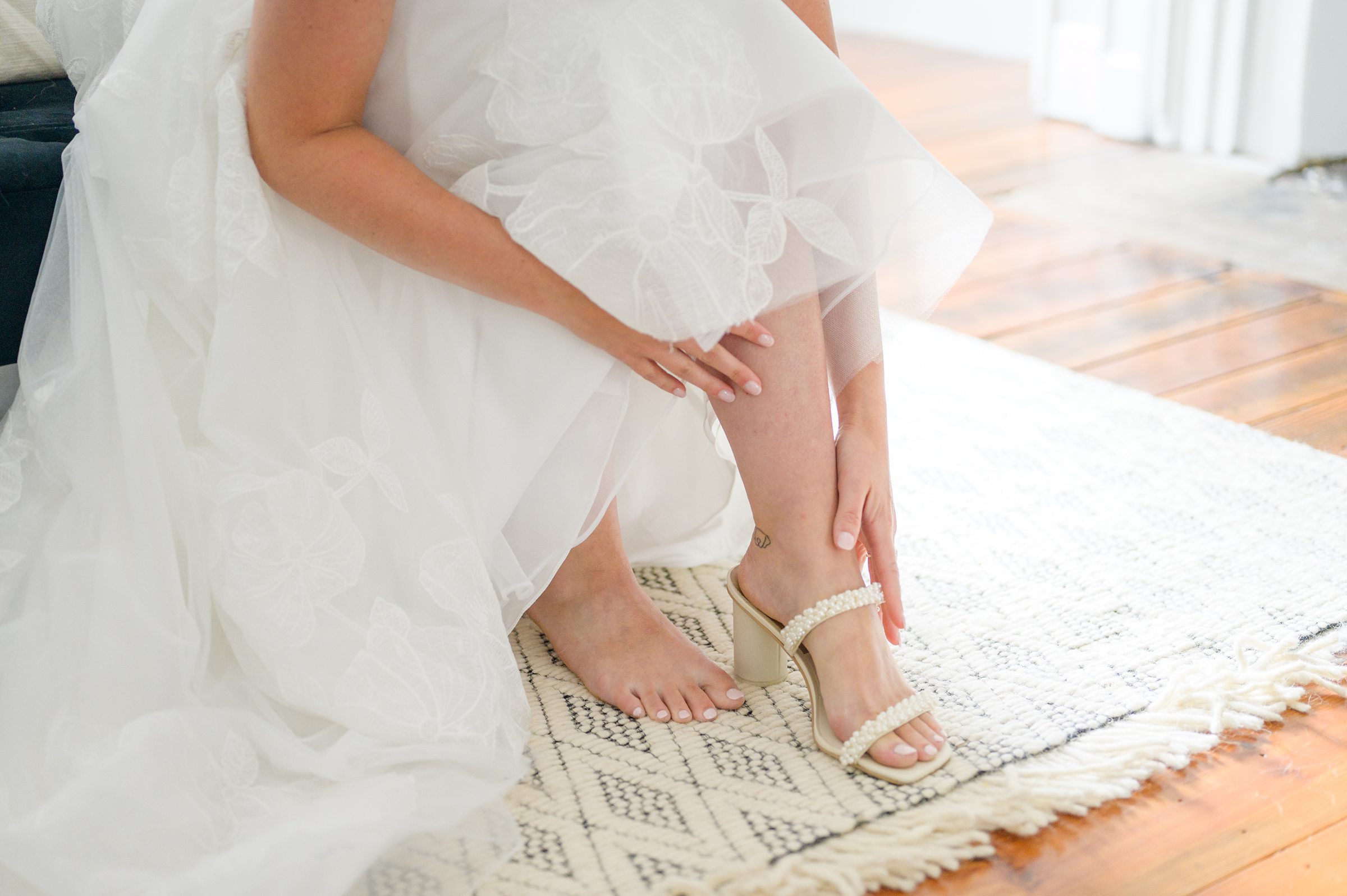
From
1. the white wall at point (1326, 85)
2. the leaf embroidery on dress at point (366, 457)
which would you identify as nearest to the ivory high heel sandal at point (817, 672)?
the leaf embroidery on dress at point (366, 457)

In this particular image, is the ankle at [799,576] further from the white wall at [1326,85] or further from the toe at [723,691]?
the white wall at [1326,85]

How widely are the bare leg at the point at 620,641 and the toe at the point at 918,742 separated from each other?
0.14 m

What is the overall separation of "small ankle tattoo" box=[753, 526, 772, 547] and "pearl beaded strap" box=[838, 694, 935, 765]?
0.15m

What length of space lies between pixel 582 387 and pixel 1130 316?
3.89ft

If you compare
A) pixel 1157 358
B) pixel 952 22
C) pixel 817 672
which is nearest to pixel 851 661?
pixel 817 672

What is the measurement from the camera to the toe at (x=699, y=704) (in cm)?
96

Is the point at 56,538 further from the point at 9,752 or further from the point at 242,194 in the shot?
Answer: the point at 242,194

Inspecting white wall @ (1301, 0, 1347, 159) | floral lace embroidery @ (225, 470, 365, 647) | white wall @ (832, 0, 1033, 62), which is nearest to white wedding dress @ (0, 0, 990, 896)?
floral lace embroidery @ (225, 470, 365, 647)

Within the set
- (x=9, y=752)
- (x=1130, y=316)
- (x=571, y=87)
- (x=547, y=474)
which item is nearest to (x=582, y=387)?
(x=547, y=474)

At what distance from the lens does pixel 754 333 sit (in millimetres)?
865

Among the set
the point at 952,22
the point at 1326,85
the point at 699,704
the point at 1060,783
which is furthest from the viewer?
the point at 952,22

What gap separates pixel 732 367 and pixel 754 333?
3 cm

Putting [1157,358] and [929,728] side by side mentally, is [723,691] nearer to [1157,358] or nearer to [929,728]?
[929,728]

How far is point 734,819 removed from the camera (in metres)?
0.84
